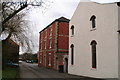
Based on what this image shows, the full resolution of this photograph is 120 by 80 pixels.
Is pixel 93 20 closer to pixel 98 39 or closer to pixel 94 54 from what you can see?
pixel 98 39

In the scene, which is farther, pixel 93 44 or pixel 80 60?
pixel 80 60

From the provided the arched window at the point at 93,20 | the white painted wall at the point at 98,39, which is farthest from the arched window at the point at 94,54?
the arched window at the point at 93,20

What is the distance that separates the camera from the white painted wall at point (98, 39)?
15078 mm

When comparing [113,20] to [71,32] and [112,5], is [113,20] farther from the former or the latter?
[71,32]

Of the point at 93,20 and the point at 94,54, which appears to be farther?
the point at 93,20

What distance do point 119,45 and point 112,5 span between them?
386cm

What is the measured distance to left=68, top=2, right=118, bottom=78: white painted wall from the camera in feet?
49.5

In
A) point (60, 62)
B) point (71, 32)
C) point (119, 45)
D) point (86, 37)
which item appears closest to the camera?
point (119, 45)

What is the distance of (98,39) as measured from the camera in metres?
17.0

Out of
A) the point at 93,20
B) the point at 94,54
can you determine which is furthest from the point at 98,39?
the point at 93,20

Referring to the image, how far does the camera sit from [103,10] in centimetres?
1667

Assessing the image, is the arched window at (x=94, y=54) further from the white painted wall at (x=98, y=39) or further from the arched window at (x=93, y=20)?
the arched window at (x=93, y=20)

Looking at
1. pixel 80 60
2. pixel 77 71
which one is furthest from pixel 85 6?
pixel 77 71

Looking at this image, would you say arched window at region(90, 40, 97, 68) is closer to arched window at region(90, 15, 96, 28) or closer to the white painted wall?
the white painted wall
